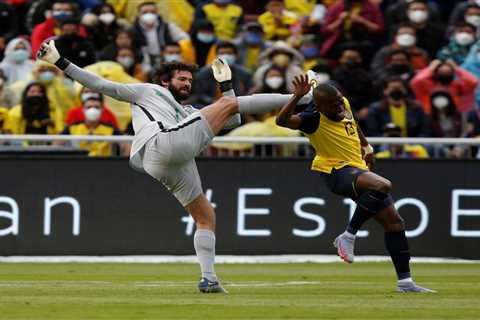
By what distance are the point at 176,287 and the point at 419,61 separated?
32.7 ft

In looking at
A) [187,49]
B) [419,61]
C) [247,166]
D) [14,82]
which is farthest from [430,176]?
[14,82]

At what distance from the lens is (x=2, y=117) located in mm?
20297

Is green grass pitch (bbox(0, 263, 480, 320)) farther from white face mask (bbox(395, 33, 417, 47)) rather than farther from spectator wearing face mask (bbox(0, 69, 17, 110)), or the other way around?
white face mask (bbox(395, 33, 417, 47))

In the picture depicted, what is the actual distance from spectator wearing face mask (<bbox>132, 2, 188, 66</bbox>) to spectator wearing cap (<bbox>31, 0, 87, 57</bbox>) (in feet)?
2.89

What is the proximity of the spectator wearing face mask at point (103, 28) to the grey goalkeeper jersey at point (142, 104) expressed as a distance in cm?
1015

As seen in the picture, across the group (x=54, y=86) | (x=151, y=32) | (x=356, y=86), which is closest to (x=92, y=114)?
(x=54, y=86)

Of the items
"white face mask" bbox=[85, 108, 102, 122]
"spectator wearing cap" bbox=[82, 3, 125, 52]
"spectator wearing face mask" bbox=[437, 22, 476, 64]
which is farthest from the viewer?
"spectator wearing cap" bbox=[82, 3, 125, 52]

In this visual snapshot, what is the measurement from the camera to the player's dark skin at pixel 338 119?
1282 centimetres

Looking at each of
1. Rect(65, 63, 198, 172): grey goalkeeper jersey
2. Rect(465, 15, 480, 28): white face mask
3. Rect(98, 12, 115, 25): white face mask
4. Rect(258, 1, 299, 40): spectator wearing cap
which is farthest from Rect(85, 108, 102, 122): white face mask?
Rect(65, 63, 198, 172): grey goalkeeper jersey

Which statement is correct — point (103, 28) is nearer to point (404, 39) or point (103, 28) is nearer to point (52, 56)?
point (404, 39)

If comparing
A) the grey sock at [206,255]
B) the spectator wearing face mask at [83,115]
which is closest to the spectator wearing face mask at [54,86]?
the spectator wearing face mask at [83,115]

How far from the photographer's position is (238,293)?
12945 mm

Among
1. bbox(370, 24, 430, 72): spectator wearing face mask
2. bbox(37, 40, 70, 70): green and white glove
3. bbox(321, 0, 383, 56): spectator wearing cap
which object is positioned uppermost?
bbox(321, 0, 383, 56): spectator wearing cap

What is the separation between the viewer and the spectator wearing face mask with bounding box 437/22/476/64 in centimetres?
2258
